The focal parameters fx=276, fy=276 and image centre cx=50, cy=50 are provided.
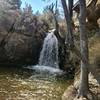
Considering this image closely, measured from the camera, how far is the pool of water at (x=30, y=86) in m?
12.1

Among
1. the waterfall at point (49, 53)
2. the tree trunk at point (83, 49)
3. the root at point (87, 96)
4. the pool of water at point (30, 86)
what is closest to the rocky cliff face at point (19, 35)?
the waterfall at point (49, 53)

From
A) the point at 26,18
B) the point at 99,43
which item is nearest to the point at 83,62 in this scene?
the point at 99,43

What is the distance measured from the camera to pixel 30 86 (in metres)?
14.1

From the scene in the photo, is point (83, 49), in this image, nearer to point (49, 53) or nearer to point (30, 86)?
point (30, 86)

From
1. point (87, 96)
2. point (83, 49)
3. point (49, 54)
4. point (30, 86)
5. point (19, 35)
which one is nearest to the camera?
point (87, 96)

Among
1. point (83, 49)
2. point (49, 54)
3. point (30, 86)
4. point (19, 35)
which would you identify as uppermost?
point (19, 35)

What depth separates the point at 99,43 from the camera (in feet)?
45.5

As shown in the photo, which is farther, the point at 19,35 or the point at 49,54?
the point at 49,54

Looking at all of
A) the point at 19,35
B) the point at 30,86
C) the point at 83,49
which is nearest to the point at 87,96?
the point at 83,49

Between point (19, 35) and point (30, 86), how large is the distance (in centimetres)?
972

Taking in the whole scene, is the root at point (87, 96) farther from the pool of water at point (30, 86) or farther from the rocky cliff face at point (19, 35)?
the rocky cliff face at point (19, 35)

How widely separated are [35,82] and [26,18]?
10.3 m

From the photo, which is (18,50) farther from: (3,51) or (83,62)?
(83,62)

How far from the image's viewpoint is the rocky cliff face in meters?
22.7
